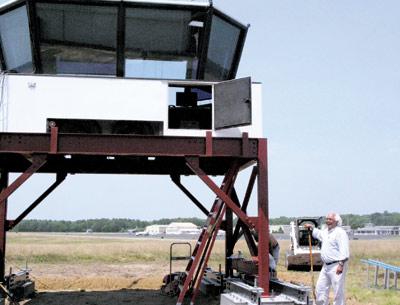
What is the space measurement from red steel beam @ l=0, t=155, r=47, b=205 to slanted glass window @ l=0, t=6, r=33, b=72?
86.7 inches

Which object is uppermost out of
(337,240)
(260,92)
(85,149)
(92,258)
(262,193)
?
(260,92)

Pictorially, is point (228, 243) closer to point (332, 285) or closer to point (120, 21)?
point (332, 285)

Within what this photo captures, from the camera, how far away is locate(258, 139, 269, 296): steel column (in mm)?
11398

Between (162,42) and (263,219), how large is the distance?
470cm

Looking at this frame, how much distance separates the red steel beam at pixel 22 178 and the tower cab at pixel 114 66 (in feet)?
2.41

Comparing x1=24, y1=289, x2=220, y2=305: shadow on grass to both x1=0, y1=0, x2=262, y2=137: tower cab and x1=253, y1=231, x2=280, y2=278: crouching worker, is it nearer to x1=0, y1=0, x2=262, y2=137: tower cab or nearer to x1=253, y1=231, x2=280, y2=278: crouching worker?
x1=253, y1=231, x2=280, y2=278: crouching worker

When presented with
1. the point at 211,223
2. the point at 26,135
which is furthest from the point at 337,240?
the point at 26,135

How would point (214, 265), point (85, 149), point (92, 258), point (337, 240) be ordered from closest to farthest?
point (337, 240), point (85, 149), point (214, 265), point (92, 258)

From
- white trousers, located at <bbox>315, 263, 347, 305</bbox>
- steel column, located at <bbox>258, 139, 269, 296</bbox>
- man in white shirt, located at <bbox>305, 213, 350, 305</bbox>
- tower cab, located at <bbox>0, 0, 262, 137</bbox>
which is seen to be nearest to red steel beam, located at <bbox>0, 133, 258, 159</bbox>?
tower cab, located at <bbox>0, 0, 262, 137</bbox>

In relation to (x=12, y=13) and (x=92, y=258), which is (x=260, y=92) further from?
(x=92, y=258)

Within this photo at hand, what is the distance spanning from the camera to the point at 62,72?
470 inches

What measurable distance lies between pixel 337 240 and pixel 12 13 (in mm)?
8602

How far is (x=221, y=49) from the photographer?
12.6 m

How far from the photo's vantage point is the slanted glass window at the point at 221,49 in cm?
1216
